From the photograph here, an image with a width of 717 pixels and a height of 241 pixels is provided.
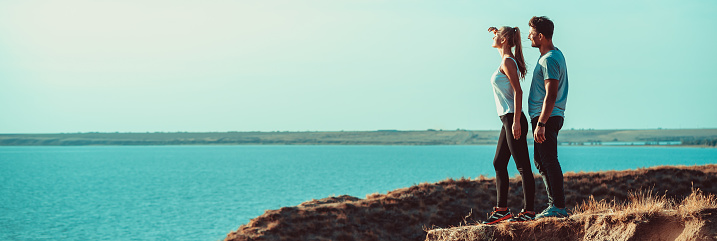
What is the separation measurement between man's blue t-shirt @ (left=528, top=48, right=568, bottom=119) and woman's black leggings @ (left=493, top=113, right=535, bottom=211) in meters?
0.20

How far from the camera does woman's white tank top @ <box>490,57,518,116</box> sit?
7375mm

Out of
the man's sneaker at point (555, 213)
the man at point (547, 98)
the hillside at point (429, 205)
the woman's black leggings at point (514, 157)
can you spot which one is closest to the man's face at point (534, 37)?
the man at point (547, 98)

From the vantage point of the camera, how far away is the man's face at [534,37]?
732 cm

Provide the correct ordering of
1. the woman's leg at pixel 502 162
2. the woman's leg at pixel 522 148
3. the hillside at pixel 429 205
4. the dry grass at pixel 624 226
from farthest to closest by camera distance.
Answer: the hillside at pixel 429 205, the woman's leg at pixel 502 162, the woman's leg at pixel 522 148, the dry grass at pixel 624 226

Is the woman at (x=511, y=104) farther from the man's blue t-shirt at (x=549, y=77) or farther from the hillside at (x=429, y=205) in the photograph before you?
the hillside at (x=429, y=205)

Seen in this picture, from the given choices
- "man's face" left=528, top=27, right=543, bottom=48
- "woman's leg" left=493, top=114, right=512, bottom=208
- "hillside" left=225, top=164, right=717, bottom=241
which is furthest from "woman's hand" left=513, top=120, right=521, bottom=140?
"hillside" left=225, top=164, right=717, bottom=241

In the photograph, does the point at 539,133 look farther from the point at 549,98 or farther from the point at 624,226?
the point at 624,226

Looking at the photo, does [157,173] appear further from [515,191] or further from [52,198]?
[515,191]

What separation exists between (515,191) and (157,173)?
119357mm

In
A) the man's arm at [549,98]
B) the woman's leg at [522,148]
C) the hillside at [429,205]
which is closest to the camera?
the man's arm at [549,98]

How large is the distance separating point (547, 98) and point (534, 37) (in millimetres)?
796

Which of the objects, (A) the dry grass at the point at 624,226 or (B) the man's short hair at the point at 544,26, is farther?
(B) the man's short hair at the point at 544,26

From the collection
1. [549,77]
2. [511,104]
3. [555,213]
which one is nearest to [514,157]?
[511,104]

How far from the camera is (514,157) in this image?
742 centimetres
